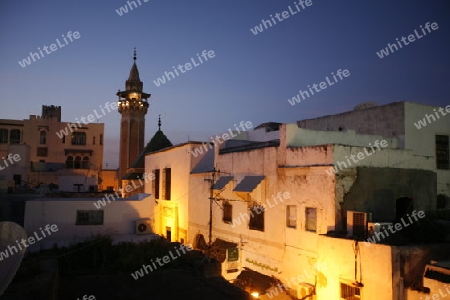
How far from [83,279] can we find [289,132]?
11439 mm

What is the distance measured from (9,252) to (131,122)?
1745 inches

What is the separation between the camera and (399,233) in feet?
39.2

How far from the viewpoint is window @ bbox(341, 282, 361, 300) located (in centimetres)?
1175

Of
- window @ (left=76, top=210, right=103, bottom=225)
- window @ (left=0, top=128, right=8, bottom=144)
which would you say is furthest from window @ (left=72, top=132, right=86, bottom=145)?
window @ (left=76, top=210, right=103, bottom=225)

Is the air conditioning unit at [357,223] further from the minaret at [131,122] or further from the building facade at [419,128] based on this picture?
the minaret at [131,122]

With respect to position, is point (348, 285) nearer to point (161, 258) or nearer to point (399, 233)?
point (399, 233)

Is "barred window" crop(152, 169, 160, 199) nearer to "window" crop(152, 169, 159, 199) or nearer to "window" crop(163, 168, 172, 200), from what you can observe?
"window" crop(152, 169, 159, 199)

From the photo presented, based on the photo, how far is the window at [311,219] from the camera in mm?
13938

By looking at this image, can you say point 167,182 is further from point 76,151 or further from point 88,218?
point 76,151

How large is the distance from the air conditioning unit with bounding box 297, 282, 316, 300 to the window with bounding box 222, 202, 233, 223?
5.99 meters

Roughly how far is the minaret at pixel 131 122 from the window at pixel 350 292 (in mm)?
36919

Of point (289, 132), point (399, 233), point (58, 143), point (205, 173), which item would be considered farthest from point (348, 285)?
point (58, 143)

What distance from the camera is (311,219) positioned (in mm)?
14109

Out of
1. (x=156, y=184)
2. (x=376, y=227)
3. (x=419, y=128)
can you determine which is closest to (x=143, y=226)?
(x=376, y=227)
